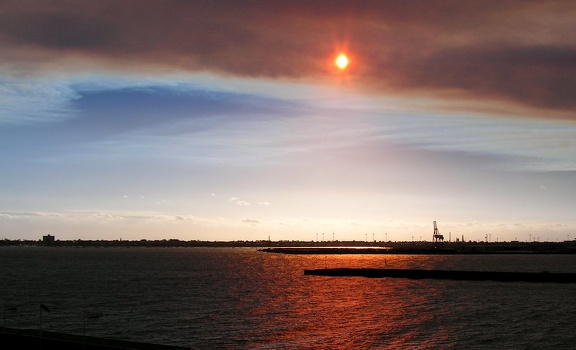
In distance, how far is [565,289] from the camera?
9344 cm

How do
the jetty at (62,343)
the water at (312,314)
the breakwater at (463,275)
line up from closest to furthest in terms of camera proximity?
1. the jetty at (62,343)
2. the water at (312,314)
3. the breakwater at (463,275)

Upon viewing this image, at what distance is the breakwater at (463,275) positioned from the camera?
4257 inches

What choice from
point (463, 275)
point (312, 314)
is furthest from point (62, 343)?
point (463, 275)

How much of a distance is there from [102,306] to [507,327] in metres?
43.1

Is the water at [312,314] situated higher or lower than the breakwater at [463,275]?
lower

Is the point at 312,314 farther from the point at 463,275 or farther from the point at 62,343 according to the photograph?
the point at 463,275

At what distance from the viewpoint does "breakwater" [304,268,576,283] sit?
10812 cm

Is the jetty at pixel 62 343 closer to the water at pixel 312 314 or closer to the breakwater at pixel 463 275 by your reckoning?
the water at pixel 312 314

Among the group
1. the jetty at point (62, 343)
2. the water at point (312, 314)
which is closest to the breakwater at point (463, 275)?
the water at point (312, 314)

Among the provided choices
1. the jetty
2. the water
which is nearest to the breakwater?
the water

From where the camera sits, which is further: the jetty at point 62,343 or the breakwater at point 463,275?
the breakwater at point 463,275

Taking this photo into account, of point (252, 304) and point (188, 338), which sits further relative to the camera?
point (252, 304)

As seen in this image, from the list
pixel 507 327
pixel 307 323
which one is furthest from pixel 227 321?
pixel 507 327

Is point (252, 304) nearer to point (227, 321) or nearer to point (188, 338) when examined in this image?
point (227, 321)
